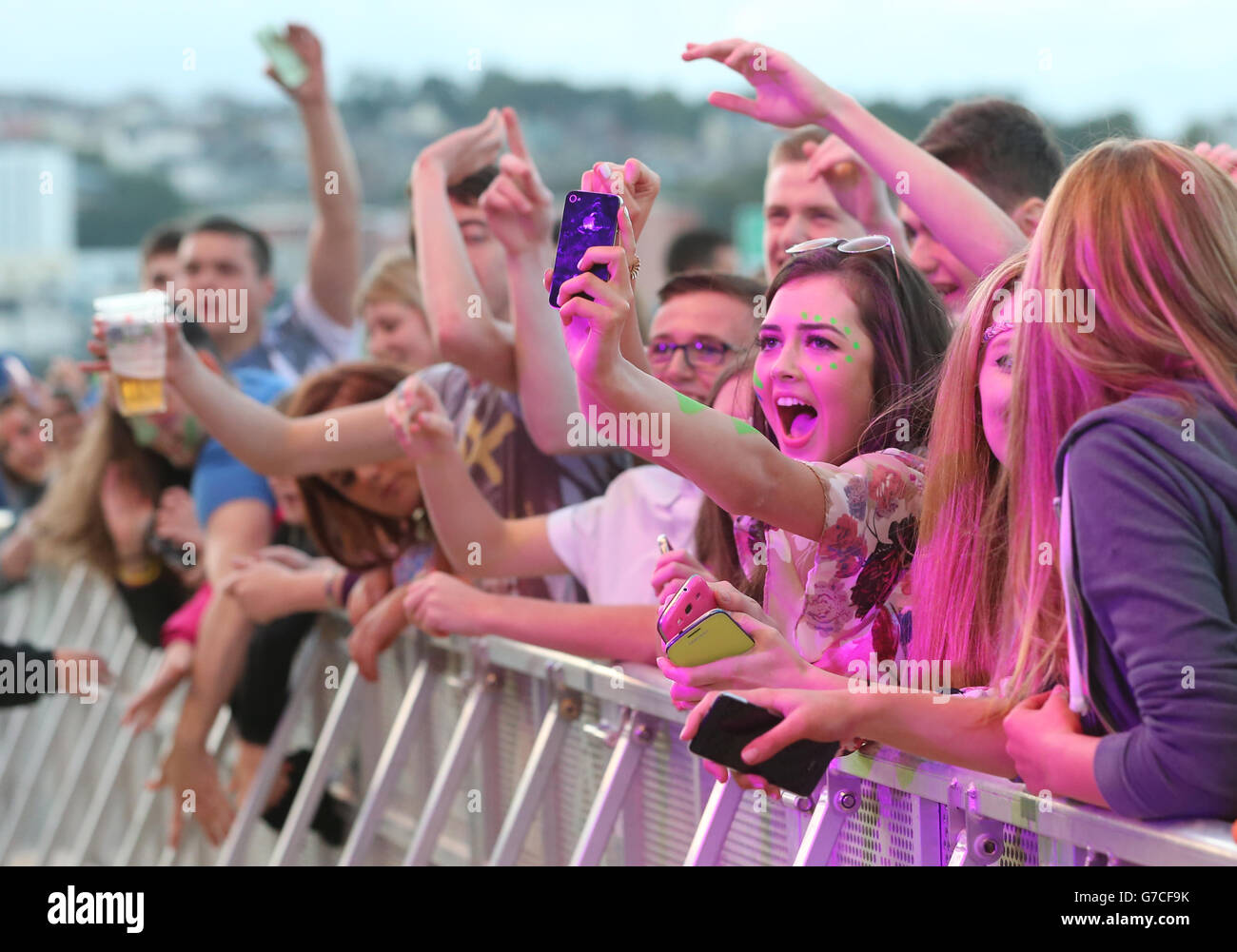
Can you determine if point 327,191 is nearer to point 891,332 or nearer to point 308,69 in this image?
point 308,69

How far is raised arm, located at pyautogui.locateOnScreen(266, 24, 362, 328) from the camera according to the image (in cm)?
328

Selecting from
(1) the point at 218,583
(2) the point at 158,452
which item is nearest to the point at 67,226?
(2) the point at 158,452

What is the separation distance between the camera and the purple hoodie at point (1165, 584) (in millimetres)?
1117

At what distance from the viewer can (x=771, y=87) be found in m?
1.85

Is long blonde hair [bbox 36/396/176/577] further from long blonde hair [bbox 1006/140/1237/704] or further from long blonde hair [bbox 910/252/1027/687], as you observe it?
long blonde hair [bbox 1006/140/1237/704]

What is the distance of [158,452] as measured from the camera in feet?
11.5

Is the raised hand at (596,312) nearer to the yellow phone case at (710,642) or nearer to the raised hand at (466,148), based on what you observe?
the yellow phone case at (710,642)

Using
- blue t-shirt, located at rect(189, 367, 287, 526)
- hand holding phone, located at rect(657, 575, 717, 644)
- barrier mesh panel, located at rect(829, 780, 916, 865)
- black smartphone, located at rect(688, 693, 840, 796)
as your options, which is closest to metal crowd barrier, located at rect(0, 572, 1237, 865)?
barrier mesh panel, located at rect(829, 780, 916, 865)

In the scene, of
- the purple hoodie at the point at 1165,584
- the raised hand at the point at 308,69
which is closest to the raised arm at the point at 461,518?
the purple hoodie at the point at 1165,584

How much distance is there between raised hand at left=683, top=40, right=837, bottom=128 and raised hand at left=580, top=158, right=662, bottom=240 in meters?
0.29

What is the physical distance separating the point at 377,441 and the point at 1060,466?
1.56m

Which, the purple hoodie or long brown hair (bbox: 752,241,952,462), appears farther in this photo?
long brown hair (bbox: 752,241,952,462)

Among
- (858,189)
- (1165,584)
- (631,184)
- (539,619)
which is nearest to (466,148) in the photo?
(858,189)
